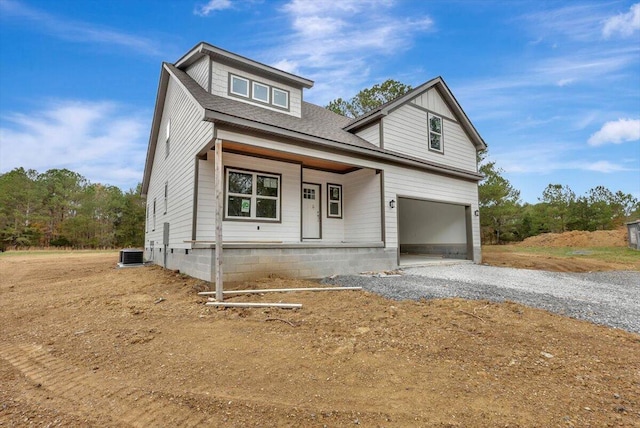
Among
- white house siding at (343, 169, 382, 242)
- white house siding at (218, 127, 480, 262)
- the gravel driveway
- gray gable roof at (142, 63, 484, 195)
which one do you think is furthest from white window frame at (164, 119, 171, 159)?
the gravel driveway

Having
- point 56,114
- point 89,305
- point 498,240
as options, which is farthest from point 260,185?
point 498,240

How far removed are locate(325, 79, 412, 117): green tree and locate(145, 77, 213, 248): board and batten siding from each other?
545 inches

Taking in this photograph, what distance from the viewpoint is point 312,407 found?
2.07m

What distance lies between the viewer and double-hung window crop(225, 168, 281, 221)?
7941mm

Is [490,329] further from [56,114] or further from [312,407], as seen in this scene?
[56,114]

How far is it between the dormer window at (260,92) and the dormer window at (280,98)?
0.92 ft

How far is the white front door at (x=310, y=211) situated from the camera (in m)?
9.58

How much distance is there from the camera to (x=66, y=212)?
34906 mm

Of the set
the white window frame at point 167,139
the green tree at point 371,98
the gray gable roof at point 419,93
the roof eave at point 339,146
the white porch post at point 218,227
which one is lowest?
the white porch post at point 218,227

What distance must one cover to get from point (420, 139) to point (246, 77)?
6321mm

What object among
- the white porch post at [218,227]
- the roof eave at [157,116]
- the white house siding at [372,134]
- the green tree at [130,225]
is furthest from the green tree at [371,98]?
the green tree at [130,225]

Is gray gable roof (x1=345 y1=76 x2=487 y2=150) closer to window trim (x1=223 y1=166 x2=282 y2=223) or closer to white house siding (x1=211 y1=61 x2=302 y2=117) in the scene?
white house siding (x1=211 y1=61 x2=302 y2=117)

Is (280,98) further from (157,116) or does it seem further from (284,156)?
(157,116)

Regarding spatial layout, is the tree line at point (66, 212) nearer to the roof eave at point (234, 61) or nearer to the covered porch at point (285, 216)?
the roof eave at point (234, 61)
